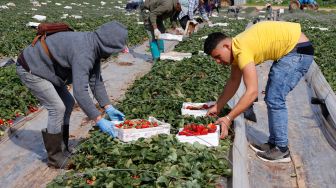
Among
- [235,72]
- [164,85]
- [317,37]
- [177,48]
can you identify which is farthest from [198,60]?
[317,37]

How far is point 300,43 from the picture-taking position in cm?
549

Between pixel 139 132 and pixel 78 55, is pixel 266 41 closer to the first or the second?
pixel 139 132

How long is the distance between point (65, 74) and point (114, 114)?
0.85 m

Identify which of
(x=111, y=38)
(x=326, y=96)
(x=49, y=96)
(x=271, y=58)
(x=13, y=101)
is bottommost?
(x=326, y=96)

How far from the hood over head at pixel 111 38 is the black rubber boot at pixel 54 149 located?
1353 mm

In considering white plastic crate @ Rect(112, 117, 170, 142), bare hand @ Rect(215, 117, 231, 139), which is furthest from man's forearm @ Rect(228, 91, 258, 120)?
white plastic crate @ Rect(112, 117, 170, 142)

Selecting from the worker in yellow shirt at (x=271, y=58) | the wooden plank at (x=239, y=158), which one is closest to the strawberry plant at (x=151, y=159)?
the wooden plank at (x=239, y=158)

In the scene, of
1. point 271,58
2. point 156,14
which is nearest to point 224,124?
point 271,58

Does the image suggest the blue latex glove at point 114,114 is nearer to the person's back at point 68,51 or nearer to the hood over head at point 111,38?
the person's back at point 68,51

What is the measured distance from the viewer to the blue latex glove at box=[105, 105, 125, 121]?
227 inches

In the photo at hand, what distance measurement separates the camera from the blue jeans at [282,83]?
18.0ft

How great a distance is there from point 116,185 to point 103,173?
295 millimetres

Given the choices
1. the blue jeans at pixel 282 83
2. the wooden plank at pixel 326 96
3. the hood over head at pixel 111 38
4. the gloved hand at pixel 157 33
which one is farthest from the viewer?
the gloved hand at pixel 157 33

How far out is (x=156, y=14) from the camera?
11.7 m
